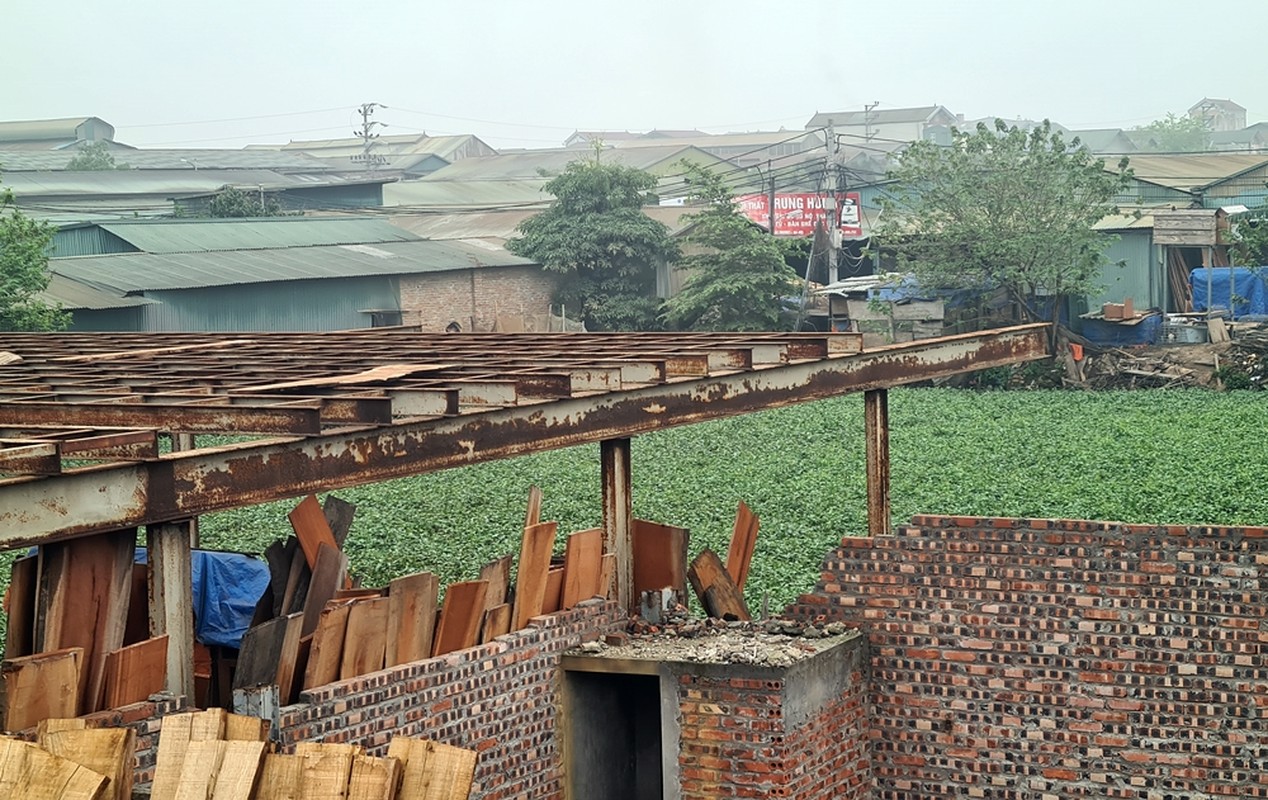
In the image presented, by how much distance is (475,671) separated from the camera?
29.8ft

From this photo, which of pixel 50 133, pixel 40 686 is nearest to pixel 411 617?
pixel 40 686

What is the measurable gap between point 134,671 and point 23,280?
2355cm

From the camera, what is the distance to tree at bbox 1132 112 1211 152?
113375 millimetres

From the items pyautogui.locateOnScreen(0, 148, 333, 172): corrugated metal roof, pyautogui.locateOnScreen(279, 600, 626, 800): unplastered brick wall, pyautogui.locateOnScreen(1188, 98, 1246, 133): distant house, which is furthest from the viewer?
pyautogui.locateOnScreen(1188, 98, 1246, 133): distant house

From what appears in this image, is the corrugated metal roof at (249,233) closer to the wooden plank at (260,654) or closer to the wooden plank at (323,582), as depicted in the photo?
the wooden plank at (323,582)

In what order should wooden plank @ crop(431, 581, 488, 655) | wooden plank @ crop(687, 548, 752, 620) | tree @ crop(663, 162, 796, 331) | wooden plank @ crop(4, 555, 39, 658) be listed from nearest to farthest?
wooden plank @ crop(4, 555, 39, 658) < wooden plank @ crop(431, 581, 488, 655) < wooden plank @ crop(687, 548, 752, 620) < tree @ crop(663, 162, 796, 331)

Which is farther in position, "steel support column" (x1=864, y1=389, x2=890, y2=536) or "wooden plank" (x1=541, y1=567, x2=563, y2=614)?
"steel support column" (x1=864, y1=389, x2=890, y2=536)

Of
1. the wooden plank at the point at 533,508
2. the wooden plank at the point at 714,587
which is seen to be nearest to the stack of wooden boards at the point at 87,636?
the wooden plank at the point at 533,508

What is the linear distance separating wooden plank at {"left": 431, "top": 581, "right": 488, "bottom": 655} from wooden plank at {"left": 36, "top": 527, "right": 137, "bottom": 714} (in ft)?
6.92

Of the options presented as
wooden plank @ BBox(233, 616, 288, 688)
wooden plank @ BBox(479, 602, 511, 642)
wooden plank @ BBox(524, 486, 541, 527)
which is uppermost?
wooden plank @ BBox(524, 486, 541, 527)

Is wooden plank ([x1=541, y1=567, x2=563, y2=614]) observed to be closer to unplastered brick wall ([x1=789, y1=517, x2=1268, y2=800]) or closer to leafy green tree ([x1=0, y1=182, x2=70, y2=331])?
unplastered brick wall ([x1=789, y1=517, x2=1268, y2=800])

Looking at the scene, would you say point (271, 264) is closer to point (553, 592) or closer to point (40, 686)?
point (553, 592)

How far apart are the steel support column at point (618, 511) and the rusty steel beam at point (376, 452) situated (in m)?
0.36

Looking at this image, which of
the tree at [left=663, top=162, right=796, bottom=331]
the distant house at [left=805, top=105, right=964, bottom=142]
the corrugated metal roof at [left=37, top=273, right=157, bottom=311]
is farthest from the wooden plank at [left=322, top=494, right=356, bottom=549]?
the distant house at [left=805, top=105, right=964, bottom=142]
